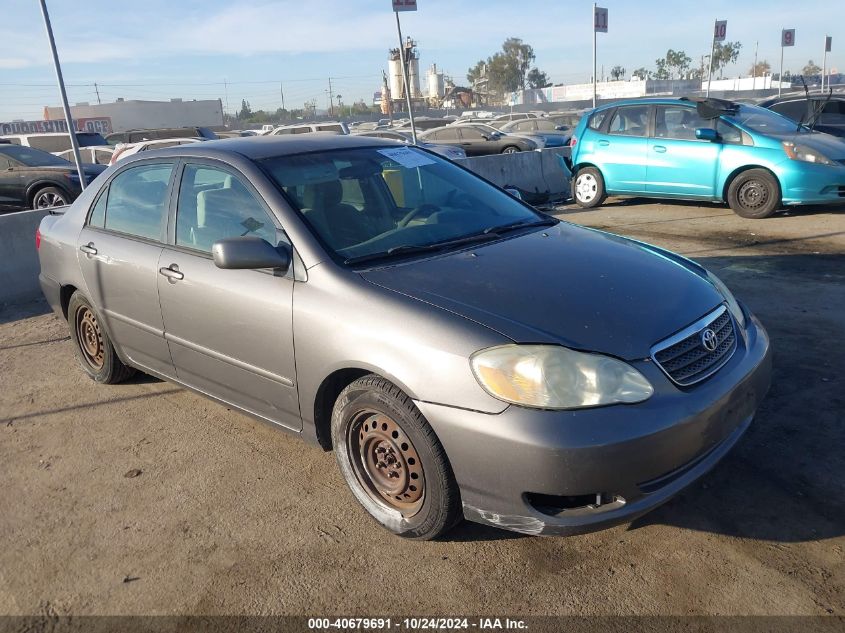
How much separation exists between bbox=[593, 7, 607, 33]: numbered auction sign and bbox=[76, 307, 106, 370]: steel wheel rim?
50.5 ft

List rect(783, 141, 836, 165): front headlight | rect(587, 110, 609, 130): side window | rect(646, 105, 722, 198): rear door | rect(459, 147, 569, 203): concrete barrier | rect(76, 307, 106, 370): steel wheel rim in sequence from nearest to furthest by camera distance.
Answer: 1. rect(76, 307, 106, 370): steel wheel rim
2. rect(783, 141, 836, 165): front headlight
3. rect(646, 105, 722, 198): rear door
4. rect(587, 110, 609, 130): side window
5. rect(459, 147, 569, 203): concrete barrier

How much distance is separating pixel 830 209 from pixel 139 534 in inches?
389

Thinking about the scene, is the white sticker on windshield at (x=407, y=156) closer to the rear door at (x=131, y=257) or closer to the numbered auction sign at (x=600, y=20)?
the rear door at (x=131, y=257)

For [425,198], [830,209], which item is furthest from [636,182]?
[425,198]

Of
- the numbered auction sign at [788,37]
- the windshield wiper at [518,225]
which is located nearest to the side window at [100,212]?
the windshield wiper at [518,225]

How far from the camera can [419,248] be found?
11.0 ft

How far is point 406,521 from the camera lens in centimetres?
294

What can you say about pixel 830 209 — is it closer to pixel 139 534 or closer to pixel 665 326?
pixel 665 326

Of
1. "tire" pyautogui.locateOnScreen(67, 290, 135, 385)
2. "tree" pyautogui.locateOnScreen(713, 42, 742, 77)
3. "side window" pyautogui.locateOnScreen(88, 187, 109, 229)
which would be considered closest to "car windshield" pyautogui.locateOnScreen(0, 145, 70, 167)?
"tire" pyautogui.locateOnScreen(67, 290, 135, 385)

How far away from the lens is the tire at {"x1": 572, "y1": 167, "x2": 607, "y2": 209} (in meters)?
11.1

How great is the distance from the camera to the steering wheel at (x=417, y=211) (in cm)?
360

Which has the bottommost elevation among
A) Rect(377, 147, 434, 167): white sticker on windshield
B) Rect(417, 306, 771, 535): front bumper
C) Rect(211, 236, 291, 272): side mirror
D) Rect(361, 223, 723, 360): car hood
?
Rect(417, 306, 771, 535): front bumper

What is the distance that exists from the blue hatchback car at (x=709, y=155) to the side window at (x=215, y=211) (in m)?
7.71

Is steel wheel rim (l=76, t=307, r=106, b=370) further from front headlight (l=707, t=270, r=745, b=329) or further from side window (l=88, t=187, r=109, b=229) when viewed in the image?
front headlight (l=707, t=270, r=745, b=329)
